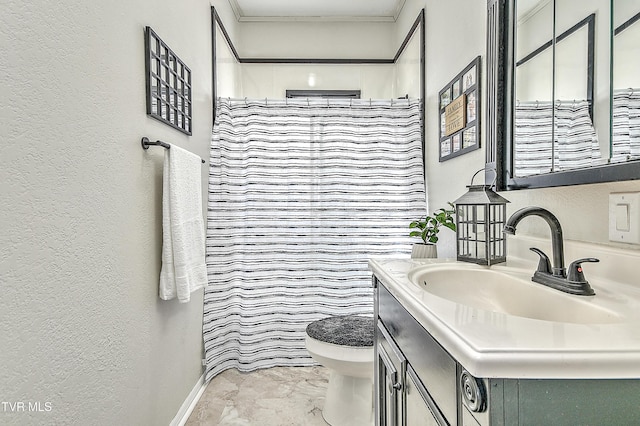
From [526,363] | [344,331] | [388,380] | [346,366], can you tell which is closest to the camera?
[526,363]

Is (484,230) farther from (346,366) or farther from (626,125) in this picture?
(346,366)

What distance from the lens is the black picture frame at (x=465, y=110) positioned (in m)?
1.65

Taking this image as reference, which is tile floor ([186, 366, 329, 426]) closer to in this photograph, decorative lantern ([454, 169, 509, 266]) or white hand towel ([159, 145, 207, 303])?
white hand towel ([159, 145, 207, 303])

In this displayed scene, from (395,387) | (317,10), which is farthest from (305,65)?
(395,387)

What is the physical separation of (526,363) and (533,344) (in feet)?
0.14

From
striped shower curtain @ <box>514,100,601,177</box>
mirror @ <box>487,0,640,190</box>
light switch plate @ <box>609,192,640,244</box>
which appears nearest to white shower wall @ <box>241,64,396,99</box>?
mirror @ <box>487,0,640,190</box>

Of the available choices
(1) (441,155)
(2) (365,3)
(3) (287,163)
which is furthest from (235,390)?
(2) (365,3)

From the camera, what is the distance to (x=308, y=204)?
2467mm

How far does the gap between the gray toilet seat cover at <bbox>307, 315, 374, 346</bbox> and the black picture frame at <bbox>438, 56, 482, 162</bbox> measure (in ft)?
3.23

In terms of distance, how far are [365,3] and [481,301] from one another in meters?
2.64

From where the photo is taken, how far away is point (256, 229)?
245 centimetres

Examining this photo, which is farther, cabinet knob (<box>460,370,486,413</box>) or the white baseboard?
the white baseboard

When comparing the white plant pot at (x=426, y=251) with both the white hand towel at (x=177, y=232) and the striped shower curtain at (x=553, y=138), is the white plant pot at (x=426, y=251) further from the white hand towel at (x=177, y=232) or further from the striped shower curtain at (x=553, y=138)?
the white hand towel at (x=177, y=232)

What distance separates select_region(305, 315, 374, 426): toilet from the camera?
1.70 m
